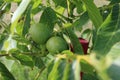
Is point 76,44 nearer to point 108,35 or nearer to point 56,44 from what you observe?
point 56,44

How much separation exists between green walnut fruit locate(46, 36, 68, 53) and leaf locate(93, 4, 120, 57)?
0.20 m

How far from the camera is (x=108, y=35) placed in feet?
2.34

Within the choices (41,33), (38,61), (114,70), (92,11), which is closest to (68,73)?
(114,70)

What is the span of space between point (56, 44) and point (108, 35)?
0.21 m

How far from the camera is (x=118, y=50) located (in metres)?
0.63

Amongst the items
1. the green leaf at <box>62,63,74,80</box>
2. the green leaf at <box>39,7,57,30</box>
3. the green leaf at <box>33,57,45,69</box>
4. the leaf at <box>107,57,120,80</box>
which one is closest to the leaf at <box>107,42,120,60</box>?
the green leaf at <box>62,63,74,80</box>

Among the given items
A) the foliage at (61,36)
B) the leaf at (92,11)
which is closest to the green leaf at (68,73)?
the foliage at (61,36)

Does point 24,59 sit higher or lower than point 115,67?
lower

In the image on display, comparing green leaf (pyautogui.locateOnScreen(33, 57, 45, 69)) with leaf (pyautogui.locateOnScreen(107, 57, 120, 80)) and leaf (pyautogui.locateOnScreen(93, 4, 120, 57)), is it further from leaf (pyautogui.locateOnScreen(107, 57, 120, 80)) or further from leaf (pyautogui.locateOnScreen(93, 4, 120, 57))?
leaf (pyautogui.locateOnScreen(107, 57, 120, 80))

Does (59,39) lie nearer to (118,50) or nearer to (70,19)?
(70,19)

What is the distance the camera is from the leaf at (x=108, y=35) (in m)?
0.68

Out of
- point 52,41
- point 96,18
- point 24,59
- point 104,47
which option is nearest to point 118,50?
point 104,47

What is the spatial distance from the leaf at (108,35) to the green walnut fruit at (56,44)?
0.20 meters

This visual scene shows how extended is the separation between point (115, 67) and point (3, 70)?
0.61m
